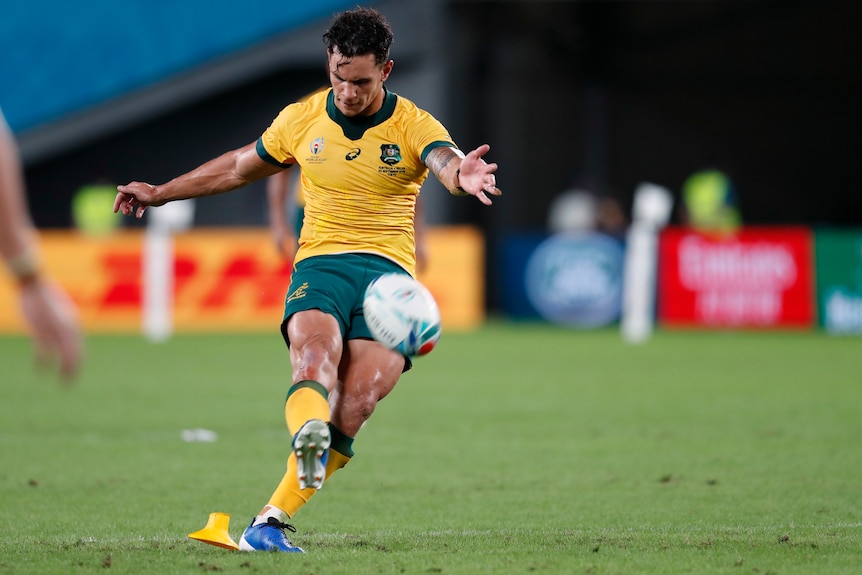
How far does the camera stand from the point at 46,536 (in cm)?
646

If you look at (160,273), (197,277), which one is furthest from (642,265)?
(160,273)

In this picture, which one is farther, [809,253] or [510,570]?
[809,253]

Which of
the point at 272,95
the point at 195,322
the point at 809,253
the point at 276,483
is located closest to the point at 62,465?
the point at 276,483

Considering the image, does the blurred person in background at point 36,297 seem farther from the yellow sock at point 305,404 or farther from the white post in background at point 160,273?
the white post in background at point 160,273

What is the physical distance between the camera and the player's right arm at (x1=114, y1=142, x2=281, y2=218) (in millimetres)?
6586

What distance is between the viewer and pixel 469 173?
5758mm

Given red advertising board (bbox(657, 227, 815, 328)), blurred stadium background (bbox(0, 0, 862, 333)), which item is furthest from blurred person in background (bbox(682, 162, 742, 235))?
red advertising board (bbox(657, 227, 815, 328))

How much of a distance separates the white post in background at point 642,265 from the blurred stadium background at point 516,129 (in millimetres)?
361

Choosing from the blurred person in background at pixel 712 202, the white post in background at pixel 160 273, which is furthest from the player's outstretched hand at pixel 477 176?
the blurred person in background at pixel 712 202

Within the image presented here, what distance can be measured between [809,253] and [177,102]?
1170 centimetres

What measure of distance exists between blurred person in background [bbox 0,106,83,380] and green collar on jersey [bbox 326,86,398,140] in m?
2.55

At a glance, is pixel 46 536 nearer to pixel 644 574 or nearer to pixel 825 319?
pixel 644 574

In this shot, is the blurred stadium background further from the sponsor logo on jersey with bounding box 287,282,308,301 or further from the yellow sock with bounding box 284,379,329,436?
the yellow sock with bounding box 284,379,329,436

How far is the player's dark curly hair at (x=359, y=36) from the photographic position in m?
6.18
